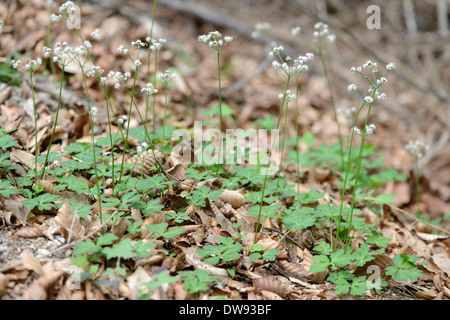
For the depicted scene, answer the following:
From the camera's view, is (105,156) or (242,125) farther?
(242,125)

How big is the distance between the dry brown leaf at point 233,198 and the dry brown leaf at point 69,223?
90cm

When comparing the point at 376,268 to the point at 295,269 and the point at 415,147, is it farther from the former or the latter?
the point at 415,147

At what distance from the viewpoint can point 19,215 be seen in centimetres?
200

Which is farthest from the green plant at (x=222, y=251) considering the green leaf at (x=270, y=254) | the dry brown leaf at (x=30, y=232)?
the dry brown leaf at (x=30, y=232)

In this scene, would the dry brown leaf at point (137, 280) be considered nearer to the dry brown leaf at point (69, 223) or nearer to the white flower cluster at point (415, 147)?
the dry brown leaf at point (69, 223)

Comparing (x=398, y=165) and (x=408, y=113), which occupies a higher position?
(x=408, y=113)

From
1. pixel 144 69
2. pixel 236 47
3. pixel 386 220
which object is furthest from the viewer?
pixel 236 47

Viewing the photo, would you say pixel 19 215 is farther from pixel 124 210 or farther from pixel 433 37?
pixel 433 37

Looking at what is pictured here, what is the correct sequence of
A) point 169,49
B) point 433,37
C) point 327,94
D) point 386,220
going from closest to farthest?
1. point 386,220
2. point 169,49
3. point 327,94
4. point 433,37

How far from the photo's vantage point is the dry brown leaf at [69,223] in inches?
74.2

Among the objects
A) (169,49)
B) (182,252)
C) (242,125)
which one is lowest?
(182,252)

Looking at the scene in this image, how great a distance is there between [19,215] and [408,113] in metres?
5.35

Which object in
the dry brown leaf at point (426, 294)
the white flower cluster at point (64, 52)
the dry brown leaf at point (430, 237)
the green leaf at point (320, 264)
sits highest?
the white flower cluster at point (64, 52)

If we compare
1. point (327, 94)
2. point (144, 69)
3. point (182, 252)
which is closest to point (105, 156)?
point (182, 252)
